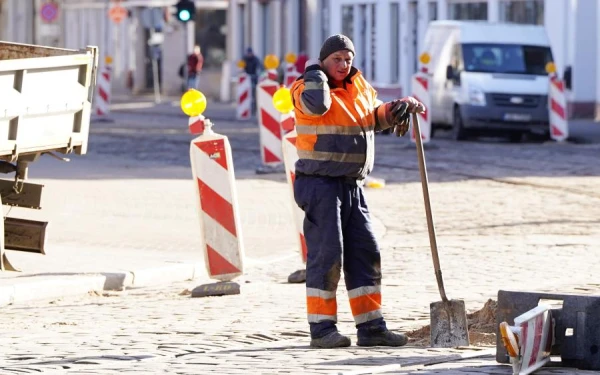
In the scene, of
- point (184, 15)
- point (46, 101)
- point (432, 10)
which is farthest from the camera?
point (432, 10)

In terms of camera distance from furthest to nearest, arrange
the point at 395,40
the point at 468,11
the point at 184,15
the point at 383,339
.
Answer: the point at 395,40 → the point at 468,11 → the point at 184,15 → the point at 383,339

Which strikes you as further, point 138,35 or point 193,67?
point 138,35

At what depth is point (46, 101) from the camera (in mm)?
12344

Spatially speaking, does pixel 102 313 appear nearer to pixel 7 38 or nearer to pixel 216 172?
pixel 216 172

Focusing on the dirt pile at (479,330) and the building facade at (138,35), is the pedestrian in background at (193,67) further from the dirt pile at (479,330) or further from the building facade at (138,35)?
the dirt pile at (479,330)

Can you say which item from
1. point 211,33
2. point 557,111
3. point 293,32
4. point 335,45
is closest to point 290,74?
point 557,111

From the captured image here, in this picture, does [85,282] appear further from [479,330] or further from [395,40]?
[395,40]

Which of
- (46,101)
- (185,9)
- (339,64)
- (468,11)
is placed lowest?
(468,11)

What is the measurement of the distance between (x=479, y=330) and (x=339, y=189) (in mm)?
1217

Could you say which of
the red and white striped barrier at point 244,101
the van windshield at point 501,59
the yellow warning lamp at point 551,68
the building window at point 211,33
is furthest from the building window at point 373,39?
the yellow warning lamp at point 551,68

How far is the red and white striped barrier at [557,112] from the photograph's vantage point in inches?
1217

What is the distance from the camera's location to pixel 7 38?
82000 mm

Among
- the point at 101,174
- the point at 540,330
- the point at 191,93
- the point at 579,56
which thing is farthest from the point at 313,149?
the point at 579,56

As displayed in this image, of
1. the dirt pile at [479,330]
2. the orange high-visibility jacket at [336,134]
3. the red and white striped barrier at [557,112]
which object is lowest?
the red and white striped barrier at [557,112]
